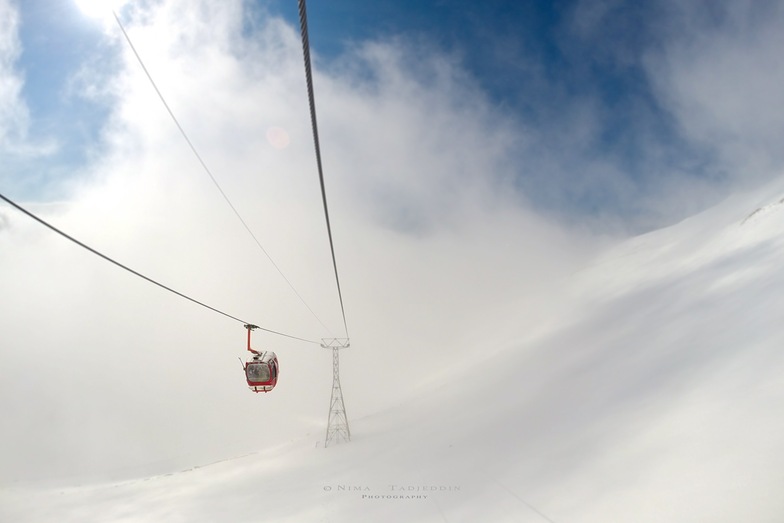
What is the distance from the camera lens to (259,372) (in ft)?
78.3

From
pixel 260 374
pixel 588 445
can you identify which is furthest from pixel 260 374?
pixel 588 445

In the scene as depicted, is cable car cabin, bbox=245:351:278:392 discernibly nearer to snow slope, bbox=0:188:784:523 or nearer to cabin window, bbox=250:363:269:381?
cabin window, bbox=250:363:269:381

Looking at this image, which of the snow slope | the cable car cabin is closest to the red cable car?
the cable car cabin

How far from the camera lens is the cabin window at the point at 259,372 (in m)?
23.8

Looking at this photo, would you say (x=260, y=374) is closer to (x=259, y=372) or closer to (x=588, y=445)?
(x=259, y=372)

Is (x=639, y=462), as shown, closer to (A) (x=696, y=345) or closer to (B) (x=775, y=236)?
(A) (x=696, y=345)

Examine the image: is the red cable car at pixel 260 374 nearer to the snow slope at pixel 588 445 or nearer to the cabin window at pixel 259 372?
the cabin window at pixel 259 372

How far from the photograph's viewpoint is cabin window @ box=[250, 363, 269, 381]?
2378cm

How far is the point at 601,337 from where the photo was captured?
56.3 meters

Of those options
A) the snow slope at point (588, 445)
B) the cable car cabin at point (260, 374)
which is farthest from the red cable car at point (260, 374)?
the snow slope at point (588, 445)

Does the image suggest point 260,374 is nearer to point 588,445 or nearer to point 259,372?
point 259,372

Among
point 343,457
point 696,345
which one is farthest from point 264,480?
point 696,345

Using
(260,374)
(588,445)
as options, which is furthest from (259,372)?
(588,445)

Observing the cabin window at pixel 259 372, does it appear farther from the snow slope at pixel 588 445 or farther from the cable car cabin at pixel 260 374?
the snow slope at pixel 588 445
